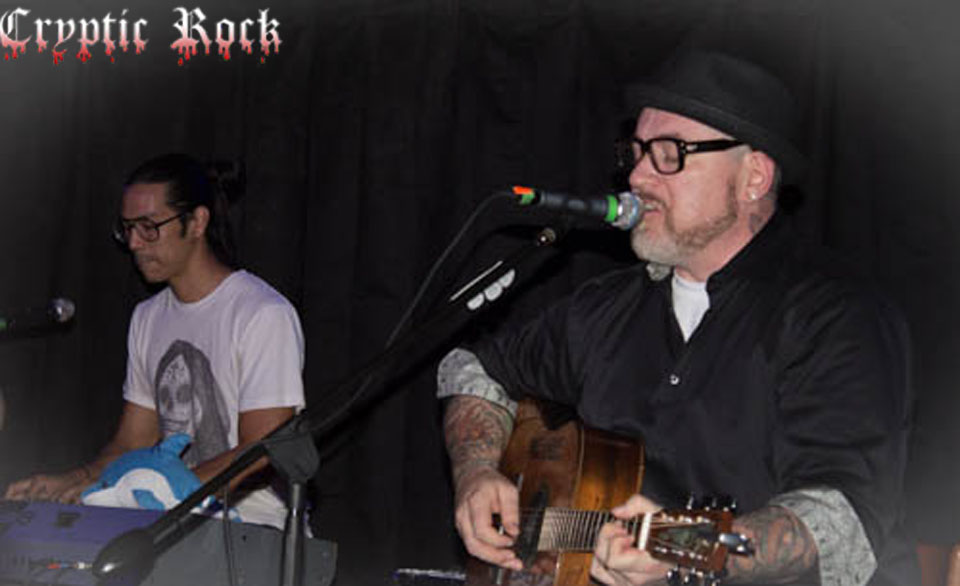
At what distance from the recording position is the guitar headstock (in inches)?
84.0

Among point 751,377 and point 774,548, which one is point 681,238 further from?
point 774,548

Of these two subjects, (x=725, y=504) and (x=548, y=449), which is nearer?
(x=725, y=504)

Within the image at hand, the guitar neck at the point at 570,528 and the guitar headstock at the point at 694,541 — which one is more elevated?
the guitar headstock at the point at 694,541

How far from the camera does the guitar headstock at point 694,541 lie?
2133 millimetres

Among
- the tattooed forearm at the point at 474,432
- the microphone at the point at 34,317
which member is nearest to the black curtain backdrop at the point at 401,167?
the tattooed forearm at the point at 474,432

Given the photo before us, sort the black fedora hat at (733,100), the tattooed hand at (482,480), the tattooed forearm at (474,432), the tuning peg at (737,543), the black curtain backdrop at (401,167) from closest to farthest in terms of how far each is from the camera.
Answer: the tuning peg at (737,543) < the black fedora hat at (733,100) < the tattooed hand at (482,480) < the tattooed forearm at (474,432) < the black curtain backdrop at (401,167)

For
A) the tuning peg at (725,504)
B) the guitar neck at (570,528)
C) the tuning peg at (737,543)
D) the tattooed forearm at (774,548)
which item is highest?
the tuning peg at (725,504)

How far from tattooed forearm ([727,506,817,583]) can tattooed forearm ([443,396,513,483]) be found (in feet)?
3.46

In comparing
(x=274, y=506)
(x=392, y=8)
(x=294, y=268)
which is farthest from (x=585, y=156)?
(x=274, y=506)

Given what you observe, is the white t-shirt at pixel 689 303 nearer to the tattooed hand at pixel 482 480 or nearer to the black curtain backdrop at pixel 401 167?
the tattooed hand at pixel 482 480

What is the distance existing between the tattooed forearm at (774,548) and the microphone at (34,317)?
185 centimetres

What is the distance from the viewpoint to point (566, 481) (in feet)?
9.57

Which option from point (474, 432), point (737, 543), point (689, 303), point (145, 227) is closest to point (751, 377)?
point (689, 303)

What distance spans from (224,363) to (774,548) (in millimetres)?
2604
